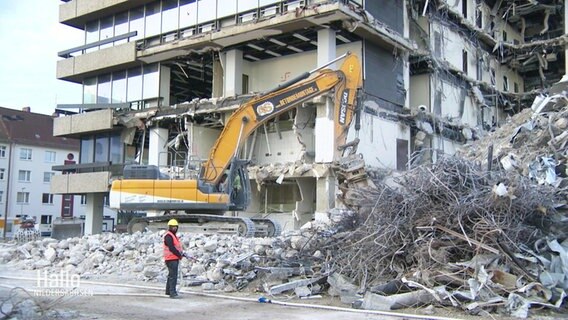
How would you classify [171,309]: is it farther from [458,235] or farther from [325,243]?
[458,235]

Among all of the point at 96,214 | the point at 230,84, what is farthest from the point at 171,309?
the point at 96,214

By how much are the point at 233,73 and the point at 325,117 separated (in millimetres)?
5862

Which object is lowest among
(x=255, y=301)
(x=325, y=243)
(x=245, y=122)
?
(x=255, y=301)

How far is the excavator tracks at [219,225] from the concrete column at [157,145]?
1152cm

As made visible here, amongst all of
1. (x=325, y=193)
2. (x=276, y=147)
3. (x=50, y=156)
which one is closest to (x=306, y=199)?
(x=325, y=193)

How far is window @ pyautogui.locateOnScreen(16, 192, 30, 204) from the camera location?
2345 inches

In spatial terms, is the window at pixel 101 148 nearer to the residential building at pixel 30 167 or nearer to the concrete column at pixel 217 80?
the concrete column at pixel 217 80

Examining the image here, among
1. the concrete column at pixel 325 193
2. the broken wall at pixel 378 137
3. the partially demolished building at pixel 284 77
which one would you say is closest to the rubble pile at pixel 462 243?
the partially demolished building at pixel 284 77

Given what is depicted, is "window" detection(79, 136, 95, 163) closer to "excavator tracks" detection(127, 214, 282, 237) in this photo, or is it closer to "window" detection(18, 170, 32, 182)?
"excavator tracks" detection(127, 214, 282, 237)

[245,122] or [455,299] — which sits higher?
[245,122]

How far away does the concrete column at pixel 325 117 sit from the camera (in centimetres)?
2283

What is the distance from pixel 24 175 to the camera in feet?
198

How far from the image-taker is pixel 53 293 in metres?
10.5

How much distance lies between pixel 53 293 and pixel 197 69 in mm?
21886
